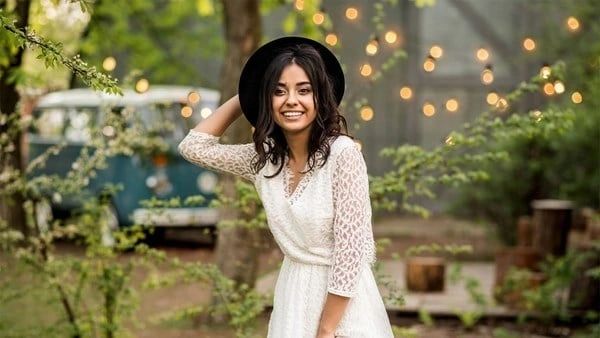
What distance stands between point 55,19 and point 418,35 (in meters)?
5.29

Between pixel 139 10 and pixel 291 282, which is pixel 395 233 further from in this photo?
pixel 291 282

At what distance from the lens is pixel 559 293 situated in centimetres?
872

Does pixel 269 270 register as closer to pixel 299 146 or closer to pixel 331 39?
pixel 331 39

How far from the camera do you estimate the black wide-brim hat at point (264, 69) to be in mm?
3319

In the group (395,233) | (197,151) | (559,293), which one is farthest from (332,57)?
(395,233)

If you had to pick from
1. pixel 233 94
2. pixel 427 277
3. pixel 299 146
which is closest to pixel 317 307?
pixel 299 146

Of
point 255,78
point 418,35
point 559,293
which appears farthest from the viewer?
point 418,35

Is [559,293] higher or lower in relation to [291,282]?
lower

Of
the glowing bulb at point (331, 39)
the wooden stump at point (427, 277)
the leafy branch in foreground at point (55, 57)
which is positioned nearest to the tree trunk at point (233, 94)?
the glowing bulb at point (331, 39)

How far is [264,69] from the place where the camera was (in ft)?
11.1

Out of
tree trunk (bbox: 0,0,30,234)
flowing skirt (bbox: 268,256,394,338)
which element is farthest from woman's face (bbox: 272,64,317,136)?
tree trunk (bbox: 0,0,30,234)

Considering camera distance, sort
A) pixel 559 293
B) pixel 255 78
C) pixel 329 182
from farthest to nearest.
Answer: pixel 559 293 → pixel 255 78 → pixel 329 182

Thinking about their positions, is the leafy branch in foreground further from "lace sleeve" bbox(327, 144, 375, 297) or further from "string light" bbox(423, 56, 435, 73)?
"string light" bbox(423, 56, 435, 73)

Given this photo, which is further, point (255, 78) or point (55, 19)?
point (55, 19)
